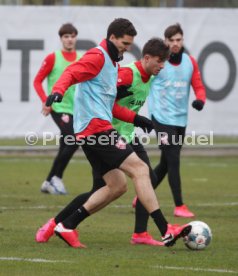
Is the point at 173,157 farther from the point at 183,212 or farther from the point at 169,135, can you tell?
the point at 183,212

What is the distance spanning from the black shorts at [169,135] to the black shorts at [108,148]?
3039 mm

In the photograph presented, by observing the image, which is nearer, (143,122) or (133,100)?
(143,122)

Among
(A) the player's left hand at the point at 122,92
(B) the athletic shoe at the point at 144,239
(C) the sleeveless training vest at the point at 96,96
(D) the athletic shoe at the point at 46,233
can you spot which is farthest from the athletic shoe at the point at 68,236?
(A) the player's left hand at the point at 122,92

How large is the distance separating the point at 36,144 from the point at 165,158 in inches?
356

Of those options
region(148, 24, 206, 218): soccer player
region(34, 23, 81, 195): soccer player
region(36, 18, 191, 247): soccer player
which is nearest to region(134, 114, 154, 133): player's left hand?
region(36, 18, 191, 247): soccer player

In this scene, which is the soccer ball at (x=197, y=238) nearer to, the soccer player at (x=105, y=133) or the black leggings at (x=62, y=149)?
the soccer player at (x=105, y=133)

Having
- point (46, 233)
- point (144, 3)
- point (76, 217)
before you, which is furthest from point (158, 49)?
point (144, 3)

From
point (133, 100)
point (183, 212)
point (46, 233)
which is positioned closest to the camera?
point (46, 233)

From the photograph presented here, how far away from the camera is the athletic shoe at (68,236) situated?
9156mm

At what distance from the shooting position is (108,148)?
29.3 ft

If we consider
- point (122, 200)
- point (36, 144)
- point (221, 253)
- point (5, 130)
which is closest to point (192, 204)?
point (122, 200)

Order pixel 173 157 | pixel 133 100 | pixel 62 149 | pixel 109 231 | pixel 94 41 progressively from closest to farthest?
pixel 133 100 < pixel 109 231 < pixel 173 157 < pixel 62 149 < pixel 94 41

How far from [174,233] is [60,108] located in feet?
18.7

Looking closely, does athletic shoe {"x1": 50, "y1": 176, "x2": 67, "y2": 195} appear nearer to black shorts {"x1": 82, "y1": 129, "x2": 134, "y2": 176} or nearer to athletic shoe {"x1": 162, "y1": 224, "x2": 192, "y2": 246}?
black shorts {"x1": 82, "y1": 129, "x2": 134, "y2": 176}
